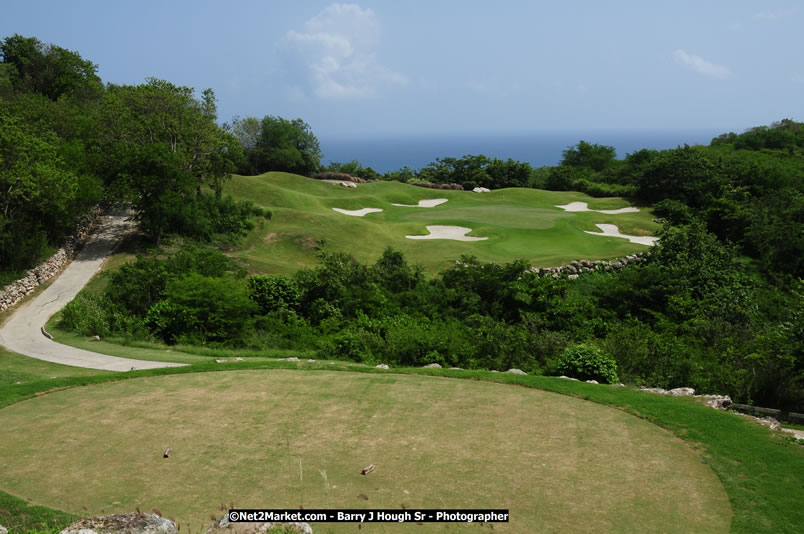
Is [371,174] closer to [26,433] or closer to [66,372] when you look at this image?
[66,372]

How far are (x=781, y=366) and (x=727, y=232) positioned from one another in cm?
2974

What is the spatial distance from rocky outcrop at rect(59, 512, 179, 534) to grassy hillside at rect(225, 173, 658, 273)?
80.4 ft

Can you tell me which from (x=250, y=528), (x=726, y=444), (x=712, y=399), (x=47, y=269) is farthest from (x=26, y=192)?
(x=726, y=444)

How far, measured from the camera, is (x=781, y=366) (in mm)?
15406

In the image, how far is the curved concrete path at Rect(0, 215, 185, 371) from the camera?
1675cm

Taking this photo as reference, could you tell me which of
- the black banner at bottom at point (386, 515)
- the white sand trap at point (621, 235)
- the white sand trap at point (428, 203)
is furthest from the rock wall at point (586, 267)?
the black banner at bottom at point (386, 515)

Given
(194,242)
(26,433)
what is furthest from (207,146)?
(26,433)

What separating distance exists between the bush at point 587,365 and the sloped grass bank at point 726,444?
5.68 ft

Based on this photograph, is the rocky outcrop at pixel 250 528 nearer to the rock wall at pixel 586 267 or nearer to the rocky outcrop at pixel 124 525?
the rocky outcrop at pixel 124 525

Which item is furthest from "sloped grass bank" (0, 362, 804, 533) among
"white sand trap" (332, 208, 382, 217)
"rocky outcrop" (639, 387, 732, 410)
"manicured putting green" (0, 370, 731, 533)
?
"white sand trap" (332, 208, 382, 217)

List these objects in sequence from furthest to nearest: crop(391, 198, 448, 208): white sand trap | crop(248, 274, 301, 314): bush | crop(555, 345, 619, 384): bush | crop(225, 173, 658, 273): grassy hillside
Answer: crop(391, 198, 448, 208): white sand trap → crop(225, 173, 658, 273): grassy hillside → crop(248, 274, 301, 314): bush → crop(555, 345, 619, 384): bush

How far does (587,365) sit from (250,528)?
33.3 ft

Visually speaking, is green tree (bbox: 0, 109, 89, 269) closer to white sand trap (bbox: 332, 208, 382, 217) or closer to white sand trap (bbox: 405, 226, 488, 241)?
white sand trap (bbox: 405, 226, 488, 241)

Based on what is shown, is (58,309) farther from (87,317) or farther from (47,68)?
(47,68)
